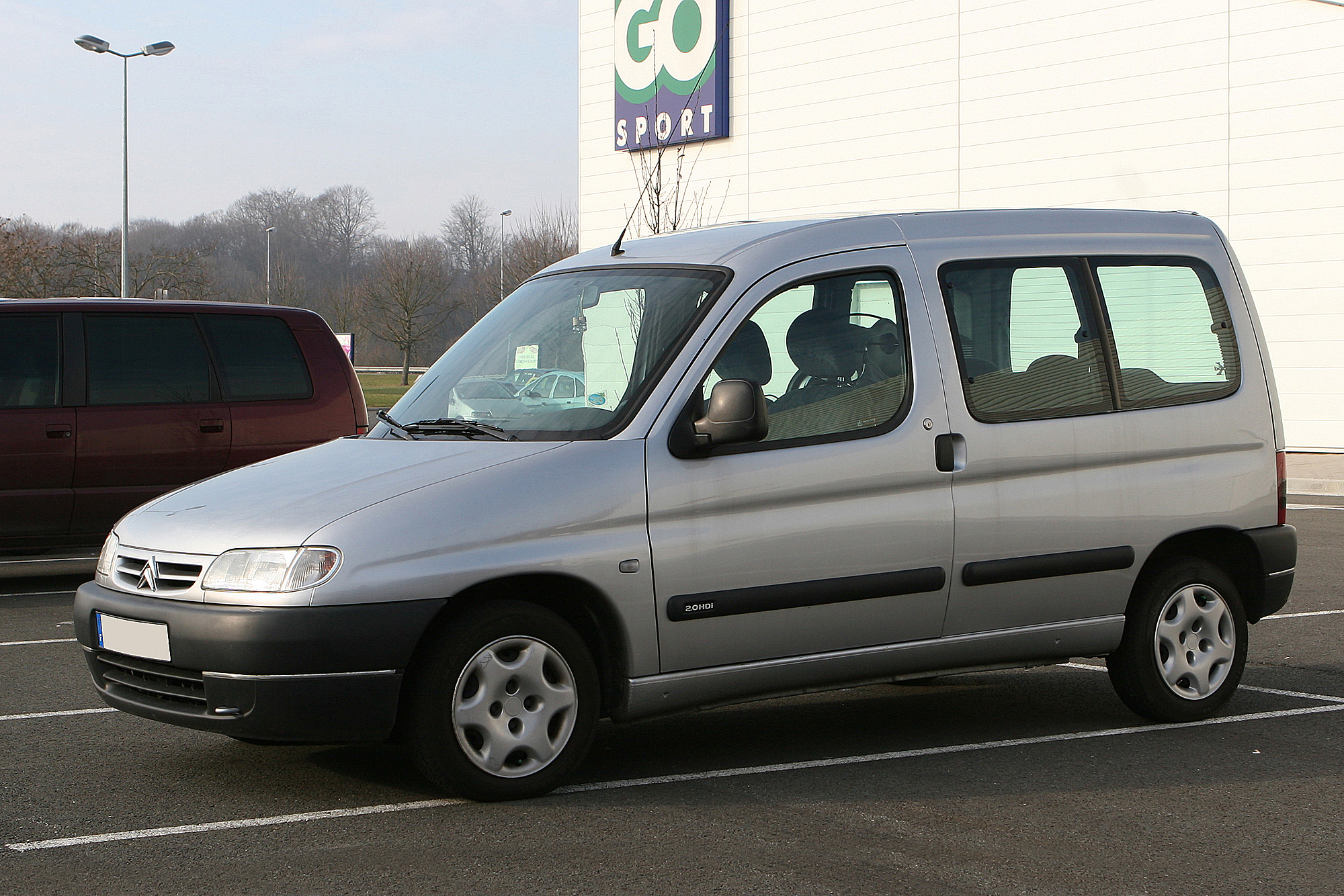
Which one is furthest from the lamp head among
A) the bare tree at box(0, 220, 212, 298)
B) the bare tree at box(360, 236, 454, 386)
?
the bare tree at box(360, 236, 454, 386)

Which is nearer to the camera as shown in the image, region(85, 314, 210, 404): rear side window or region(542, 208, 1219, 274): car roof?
region(542, 208, 1219, 274): car roof

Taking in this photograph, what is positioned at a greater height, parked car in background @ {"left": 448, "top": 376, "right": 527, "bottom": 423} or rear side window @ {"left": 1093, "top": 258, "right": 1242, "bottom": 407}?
rear side window @ {"left": 1093, "top": 258, "right": 1242, "bottom": 407}

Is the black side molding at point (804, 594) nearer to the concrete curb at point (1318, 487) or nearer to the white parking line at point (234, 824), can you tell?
the white parking line at point (234, 824)

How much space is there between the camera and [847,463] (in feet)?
17.2

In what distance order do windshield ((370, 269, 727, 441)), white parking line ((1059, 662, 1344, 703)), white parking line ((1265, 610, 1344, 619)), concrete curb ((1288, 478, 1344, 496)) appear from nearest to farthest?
1. windshield ((370, 269, 727, 441))
2. white parking line ((1059, 662, 1344, 703))
3. white parking line ((1265, 610, 1344, 619))
4. concrete curb ((1288, 478, 1344, 496))

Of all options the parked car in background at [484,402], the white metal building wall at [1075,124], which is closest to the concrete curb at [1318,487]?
the white metal building wall at [1075,124]

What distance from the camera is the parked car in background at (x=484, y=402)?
17.4ft

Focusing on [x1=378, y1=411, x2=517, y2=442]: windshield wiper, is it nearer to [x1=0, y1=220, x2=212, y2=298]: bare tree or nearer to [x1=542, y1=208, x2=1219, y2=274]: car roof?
[x1=542, y1=208, x2=1219, y2=274]: car roof

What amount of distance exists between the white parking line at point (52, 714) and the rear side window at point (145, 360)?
155 inches

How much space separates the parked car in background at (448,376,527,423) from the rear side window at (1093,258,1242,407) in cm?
244

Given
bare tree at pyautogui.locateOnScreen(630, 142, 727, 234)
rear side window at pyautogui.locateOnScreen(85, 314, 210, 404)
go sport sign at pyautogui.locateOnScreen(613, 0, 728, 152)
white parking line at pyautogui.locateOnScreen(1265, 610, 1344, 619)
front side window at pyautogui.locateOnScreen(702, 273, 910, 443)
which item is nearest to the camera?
front side window at pyautogui.locateOnScreen(702, 273, 910, 443)

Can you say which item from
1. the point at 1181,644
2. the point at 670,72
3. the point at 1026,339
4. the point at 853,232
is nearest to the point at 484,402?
the point at 853,232

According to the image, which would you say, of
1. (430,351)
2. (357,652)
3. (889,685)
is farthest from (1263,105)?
A: (430,351)

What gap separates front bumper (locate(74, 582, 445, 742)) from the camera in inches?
175
